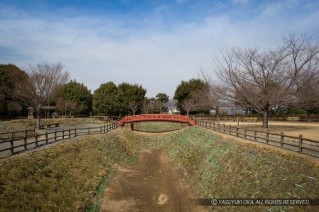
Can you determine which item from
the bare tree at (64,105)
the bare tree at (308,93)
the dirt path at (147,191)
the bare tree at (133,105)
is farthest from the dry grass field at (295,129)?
the bare tree at (64,105)

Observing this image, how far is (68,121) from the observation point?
52.3 metres

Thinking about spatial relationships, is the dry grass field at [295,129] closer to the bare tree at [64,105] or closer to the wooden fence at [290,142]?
the wooden fence at [290,142]

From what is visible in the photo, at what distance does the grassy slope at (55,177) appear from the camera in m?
→ 11.5

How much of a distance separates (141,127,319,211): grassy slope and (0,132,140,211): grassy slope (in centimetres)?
692

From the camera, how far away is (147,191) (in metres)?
17.4

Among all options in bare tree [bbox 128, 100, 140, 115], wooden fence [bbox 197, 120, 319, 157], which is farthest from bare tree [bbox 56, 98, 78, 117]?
wooden fence [bbox 197, 120, 319, 157]

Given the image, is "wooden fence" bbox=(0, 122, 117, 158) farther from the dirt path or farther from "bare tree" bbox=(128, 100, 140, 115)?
"bare tree" bbox=(128, 100, 140, 115)

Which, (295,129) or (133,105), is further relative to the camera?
(133,105)

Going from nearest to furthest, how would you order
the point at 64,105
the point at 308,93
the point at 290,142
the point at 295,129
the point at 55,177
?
A: the point at 55,177, the point at 290,142, the point at 308,93, the point at 295,129, the point at 64,105

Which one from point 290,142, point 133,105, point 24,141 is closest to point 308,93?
point 290,142

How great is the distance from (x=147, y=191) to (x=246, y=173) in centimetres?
672

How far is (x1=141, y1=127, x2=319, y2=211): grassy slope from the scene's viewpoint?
11195mm

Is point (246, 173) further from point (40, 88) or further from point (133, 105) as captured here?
point (133, 105)

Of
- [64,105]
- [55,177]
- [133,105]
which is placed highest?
[133,105]
